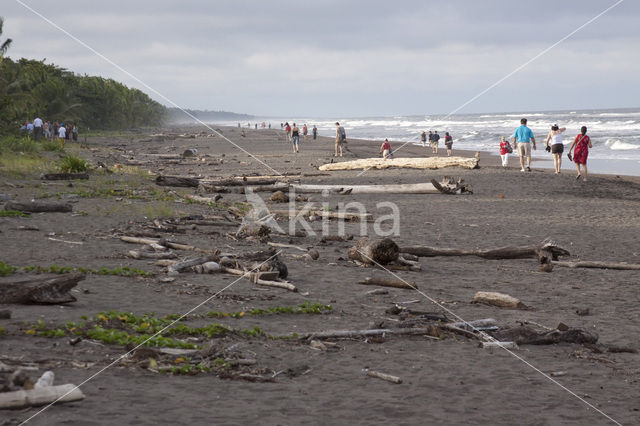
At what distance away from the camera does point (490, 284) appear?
397 inches

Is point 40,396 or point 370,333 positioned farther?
point 370,333

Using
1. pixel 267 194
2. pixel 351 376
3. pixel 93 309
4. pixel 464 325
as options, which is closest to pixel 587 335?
pixel 464 325

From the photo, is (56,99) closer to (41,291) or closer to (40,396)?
(41,291)

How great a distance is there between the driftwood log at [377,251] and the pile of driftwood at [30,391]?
643cm

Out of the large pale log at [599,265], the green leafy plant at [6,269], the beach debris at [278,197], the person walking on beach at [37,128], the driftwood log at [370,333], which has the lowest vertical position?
the driftwood log at [370,333]

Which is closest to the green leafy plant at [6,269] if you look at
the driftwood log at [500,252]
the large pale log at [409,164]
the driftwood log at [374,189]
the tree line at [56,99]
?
the driftwood log at [500,252]

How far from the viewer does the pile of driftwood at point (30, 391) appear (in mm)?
4319

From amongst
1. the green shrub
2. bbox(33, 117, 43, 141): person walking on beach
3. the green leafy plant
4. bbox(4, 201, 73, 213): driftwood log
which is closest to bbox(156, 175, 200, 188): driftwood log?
the green shrub

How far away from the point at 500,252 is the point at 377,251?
268cm

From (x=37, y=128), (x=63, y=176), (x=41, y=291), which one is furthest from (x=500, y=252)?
(x=37, y=128)

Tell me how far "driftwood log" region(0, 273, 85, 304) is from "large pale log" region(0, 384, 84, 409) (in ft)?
8.69

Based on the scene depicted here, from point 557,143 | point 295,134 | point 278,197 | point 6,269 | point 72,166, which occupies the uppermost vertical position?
point 295,134

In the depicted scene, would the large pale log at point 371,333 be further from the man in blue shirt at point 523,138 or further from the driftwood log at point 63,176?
the man in blue shirt at point 523,138

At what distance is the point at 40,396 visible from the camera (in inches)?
174
